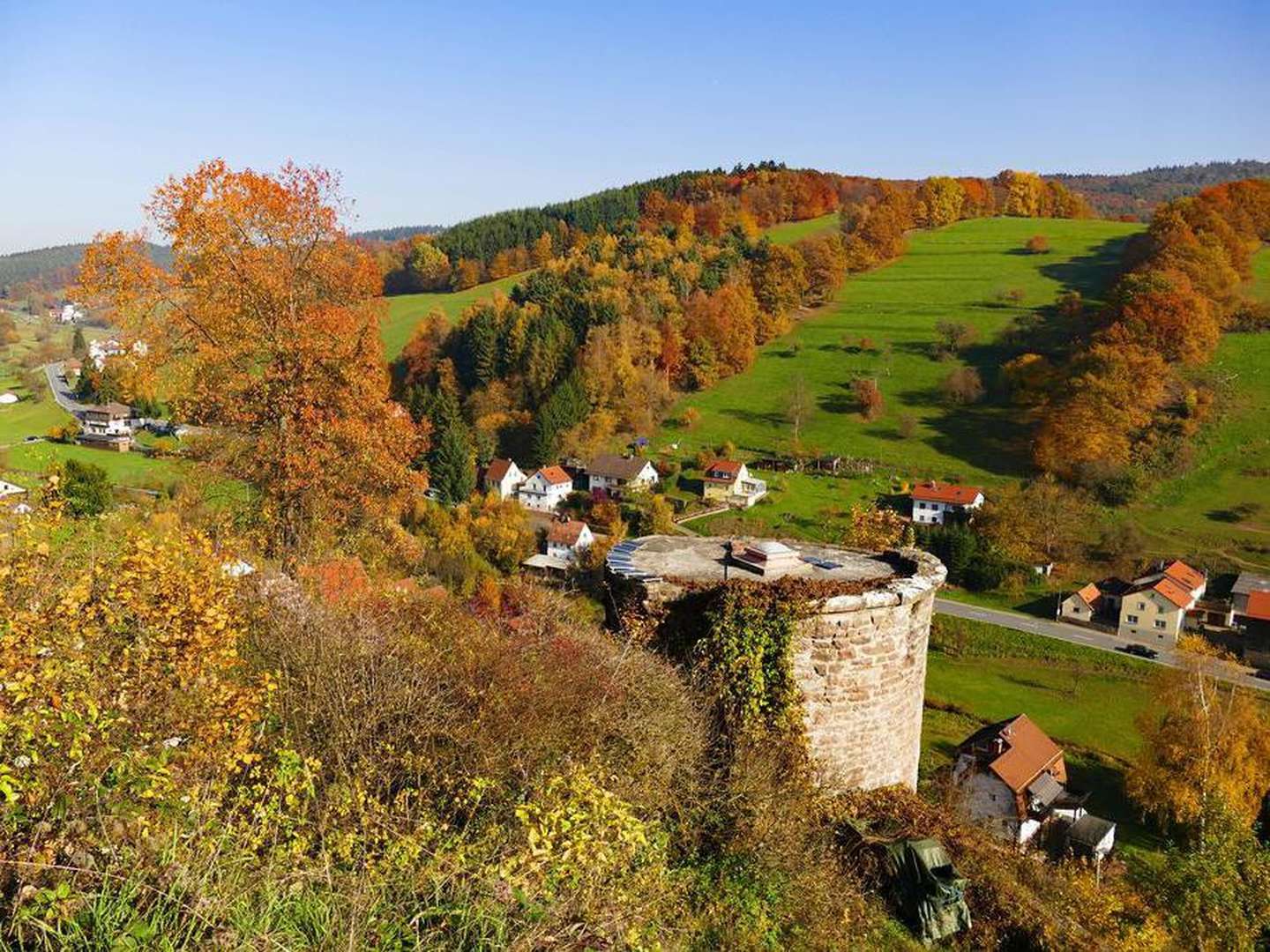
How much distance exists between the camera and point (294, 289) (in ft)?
46.2

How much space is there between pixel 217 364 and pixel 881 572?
1125 cm

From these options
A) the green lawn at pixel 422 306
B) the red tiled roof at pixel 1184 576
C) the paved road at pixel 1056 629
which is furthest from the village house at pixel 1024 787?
the green lawn at pixel 422 306

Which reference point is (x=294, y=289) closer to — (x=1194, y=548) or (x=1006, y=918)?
(x=1006, y=918)

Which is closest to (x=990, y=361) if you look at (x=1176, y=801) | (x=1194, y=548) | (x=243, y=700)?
(x=1194, y=548)

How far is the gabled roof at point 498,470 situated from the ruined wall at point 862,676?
5333 centimetres

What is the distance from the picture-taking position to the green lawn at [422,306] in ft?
269

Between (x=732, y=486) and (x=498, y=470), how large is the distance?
62.7 ft

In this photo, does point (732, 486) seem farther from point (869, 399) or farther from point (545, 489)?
point (869, 399)

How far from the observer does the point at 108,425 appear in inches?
2446

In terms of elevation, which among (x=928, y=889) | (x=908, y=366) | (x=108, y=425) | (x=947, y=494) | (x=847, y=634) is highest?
(x=847, y=634)

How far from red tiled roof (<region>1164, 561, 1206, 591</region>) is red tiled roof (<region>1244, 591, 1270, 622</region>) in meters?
2.57

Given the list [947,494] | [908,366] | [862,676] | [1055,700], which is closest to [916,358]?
[908,366]

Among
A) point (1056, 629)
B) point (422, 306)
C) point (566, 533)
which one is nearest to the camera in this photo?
point (1056, 629)

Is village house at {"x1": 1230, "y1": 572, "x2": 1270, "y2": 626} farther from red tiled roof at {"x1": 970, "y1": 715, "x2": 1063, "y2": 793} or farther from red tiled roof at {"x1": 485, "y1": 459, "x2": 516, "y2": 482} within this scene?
red tiled roof at {"x1": 485, "y1": 459, "x2": 516, "y2": 482}
